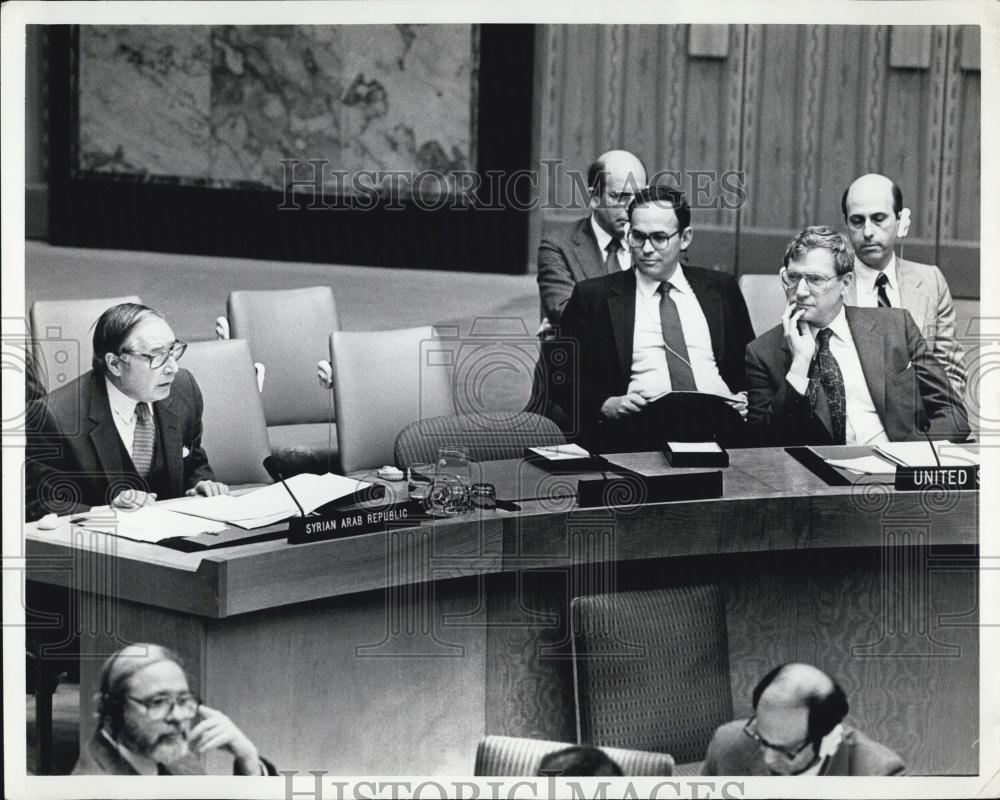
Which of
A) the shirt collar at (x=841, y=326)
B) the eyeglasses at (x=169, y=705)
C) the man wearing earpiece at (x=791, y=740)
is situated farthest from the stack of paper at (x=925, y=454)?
the eyeglasses at (x=169, y=705)

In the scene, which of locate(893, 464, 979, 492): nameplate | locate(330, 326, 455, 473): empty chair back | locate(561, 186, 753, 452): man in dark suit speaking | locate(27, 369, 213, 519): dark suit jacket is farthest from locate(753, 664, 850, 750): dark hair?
locate(27, 369, 213, 519): dark suit jacket

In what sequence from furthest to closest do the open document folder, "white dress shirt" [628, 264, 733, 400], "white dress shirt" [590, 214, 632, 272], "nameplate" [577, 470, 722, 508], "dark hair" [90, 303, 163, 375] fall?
"white dress shirt" [590, 214, 632, 272] < "white dress shirt" [628, 264, 733, 400] < "dark hair" [90, 303, 163, 375] < "nameplate" [577, 470, 722, 508] < the open document folder

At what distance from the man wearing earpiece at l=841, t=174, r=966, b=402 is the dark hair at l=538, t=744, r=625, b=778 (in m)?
1.63

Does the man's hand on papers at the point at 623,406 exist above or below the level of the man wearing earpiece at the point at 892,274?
below

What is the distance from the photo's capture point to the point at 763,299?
4836 mm

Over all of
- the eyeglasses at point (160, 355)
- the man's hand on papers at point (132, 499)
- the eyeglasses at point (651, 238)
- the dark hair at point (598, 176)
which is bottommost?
the man's hand on papers at point (132, 499)

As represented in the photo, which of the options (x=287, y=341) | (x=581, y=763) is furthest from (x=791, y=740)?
(x=287, y=341)

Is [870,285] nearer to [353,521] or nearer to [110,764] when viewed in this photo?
[353,521]

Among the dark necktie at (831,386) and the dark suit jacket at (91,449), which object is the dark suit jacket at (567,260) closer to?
the dark necktie at (831,386)

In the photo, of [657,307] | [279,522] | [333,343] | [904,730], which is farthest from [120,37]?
[904,730]

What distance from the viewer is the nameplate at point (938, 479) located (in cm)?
416

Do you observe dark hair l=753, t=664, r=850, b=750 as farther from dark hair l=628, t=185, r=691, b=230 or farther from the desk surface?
dark hair l=628, t=185, r=691, b=230

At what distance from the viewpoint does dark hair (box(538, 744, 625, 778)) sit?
137 inches

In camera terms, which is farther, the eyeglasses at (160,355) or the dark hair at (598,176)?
the dark hair at (598,176)
